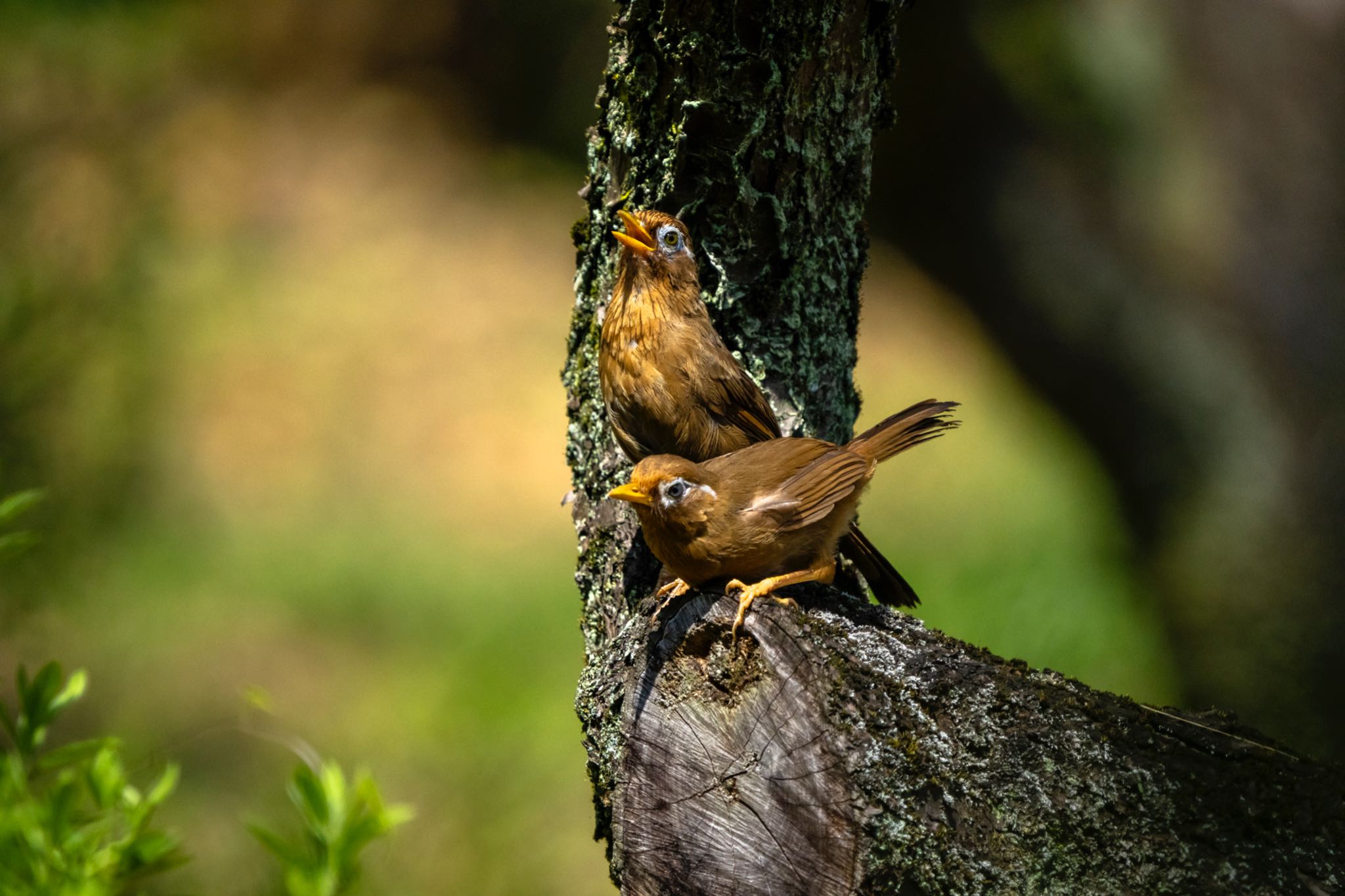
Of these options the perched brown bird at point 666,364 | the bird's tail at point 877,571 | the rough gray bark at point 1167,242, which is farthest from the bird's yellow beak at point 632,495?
the rough gray bark at point 1167,242

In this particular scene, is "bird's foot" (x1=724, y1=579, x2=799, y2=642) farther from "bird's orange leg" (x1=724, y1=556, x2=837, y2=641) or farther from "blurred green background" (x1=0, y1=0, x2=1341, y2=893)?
"blurred green background" (x1=0, y1=0, x2=1341, y2=893)

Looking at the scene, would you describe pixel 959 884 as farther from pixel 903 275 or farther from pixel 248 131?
pixel 248 131

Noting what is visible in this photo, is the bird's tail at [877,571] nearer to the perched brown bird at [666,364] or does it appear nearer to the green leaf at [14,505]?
the perched brown bird at [666,364]

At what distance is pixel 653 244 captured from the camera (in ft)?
10.3

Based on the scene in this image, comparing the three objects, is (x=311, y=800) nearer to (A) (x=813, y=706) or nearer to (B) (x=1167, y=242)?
(A) (x=813, y=706)

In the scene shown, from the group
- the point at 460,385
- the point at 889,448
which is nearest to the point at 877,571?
the point at 889,448

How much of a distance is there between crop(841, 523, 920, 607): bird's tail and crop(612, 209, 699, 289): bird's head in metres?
0.94

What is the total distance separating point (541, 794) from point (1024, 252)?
377 centimetres

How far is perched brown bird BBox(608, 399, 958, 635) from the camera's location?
9.12ft

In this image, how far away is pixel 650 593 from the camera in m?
3.14

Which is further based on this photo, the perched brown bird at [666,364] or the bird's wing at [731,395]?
the bird's wing at [731,395]

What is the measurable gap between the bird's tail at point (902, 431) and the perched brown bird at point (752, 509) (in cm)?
2

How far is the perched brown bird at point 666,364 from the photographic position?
10.3 ft

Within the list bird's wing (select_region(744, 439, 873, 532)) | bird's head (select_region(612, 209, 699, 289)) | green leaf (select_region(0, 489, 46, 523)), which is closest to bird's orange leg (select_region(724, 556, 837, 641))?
bird's wing (select_region(744, 439, 873, 532))
